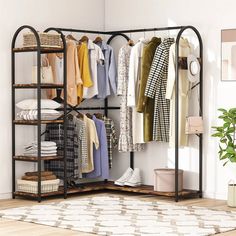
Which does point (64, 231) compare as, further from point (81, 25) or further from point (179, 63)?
point (81, 25)

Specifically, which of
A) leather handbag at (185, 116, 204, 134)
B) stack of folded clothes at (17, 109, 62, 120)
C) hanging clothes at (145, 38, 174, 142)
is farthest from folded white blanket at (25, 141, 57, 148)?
leather handbag at (185, 116, 204, 134)

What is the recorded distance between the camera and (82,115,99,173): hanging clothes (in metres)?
7.51

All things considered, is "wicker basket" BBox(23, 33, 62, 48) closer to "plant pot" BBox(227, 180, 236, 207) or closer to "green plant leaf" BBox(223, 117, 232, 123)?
"green plant leaf" BBox(223, 117, 232, 123)

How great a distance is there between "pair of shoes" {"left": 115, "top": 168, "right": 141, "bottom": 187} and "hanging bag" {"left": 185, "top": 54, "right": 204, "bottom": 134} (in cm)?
95

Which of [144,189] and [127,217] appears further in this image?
[144,189]

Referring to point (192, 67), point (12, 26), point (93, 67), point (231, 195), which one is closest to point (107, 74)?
point (93, 67)

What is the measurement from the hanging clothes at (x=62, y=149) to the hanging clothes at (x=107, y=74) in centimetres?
64

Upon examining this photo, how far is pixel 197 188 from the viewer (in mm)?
7352

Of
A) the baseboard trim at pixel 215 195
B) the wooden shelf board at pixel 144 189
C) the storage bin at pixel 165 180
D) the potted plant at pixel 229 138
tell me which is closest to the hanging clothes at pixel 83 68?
the wooden shelf board at pixel 144 189

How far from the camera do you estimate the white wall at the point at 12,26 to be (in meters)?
7.08

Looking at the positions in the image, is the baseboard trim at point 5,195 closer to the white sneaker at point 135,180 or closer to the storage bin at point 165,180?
the white sneaker at point 135,180

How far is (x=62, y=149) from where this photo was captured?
23.8ft

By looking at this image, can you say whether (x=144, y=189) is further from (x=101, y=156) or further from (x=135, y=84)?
(x=135, y=84)

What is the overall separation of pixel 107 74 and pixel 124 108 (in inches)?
18.2
